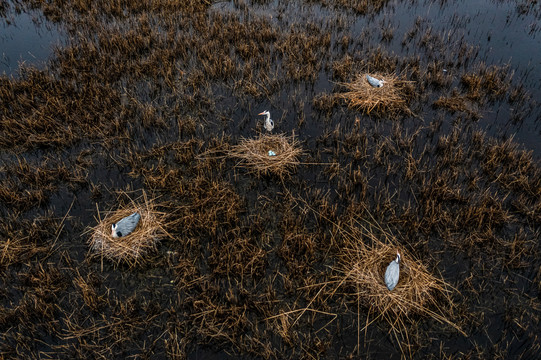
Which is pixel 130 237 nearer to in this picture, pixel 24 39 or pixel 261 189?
pixel 261 189

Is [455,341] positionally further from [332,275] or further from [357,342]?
[332,275]

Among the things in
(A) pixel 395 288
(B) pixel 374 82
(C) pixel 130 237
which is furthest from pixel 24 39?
(A) pixel 395 288

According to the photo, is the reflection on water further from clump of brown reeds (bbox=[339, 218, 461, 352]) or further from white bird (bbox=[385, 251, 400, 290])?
white bird (bbox=[385, 251, 400, 290])

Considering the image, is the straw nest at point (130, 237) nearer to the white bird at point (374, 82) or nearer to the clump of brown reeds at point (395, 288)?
the clump of brown reeds at point (395, 288)

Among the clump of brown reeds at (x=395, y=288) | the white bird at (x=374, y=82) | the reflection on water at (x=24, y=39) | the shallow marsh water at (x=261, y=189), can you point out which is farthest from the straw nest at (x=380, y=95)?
the reflection on water at (x=24, y=39)

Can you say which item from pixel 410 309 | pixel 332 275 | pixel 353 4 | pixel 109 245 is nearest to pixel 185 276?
pixel 109 245

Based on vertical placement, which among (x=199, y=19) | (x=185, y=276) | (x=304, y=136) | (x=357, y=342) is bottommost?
(x=357, y=342)
